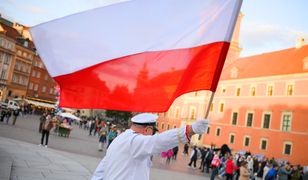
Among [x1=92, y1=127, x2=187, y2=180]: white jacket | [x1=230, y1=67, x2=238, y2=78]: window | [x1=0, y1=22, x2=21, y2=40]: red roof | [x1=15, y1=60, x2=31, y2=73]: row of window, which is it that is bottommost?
[x1=92, y1=127, x2=187, y2=180]: white jacket

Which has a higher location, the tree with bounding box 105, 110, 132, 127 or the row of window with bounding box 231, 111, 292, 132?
the row of window with bounding box 231, 111, 292, 132

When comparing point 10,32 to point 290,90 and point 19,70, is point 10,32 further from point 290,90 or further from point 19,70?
point 290,90

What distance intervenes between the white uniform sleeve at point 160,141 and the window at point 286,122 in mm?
44913

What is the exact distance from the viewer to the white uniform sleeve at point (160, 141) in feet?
10.9

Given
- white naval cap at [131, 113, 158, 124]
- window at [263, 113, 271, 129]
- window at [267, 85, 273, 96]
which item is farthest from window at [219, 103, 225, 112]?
white naval cap at [131, 113, 158, 124]

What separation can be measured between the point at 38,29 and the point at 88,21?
674mm

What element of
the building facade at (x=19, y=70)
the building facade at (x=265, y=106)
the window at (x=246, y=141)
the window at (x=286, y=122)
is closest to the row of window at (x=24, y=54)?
the building facade at (x=19, y=70)

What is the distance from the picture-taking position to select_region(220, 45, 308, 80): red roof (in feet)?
159

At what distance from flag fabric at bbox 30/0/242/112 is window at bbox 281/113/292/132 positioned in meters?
43.8

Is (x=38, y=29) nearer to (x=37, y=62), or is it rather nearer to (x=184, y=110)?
(x=184, y=110)

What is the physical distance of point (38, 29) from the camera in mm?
4828

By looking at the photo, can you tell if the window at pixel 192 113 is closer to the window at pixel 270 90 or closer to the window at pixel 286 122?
the window at pixel 270 90

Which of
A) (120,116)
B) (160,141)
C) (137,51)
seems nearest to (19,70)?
(120,116)

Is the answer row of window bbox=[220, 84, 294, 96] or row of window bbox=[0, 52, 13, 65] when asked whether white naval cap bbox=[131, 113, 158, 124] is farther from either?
row of window bbox=[0, 52, 13, 65]
